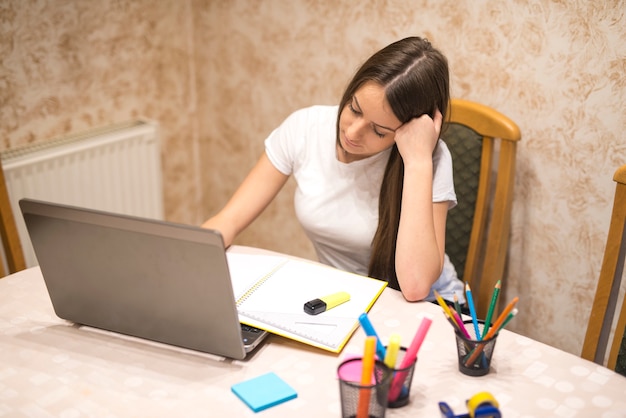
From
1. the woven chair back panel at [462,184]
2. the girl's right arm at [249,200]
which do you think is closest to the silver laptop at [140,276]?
the girl's right arm at [249,200]

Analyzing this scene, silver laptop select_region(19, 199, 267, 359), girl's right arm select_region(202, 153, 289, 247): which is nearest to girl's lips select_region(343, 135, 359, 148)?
girl's right arm select_region(202, 153, 289, 247)

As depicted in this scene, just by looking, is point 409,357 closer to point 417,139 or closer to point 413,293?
point 413,293

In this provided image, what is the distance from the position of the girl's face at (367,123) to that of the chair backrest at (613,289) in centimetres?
48

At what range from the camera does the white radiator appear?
205cm

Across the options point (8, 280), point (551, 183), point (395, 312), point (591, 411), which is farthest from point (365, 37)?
point (591, 411)

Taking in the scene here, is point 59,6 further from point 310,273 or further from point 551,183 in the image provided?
point 551,183

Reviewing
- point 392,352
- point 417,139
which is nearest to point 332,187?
point 417,139

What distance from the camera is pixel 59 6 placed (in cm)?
208

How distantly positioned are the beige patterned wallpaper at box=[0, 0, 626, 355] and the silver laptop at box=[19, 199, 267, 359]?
1048 millimetres

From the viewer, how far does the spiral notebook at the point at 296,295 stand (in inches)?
45.2

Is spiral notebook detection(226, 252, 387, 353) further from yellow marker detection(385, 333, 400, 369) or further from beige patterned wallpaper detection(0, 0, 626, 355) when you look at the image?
beige patterned wallpaper detection(0, 0, 626, 355)

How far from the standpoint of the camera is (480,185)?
1.79m

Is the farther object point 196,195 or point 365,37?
point 196,195

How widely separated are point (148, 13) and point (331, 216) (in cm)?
120
